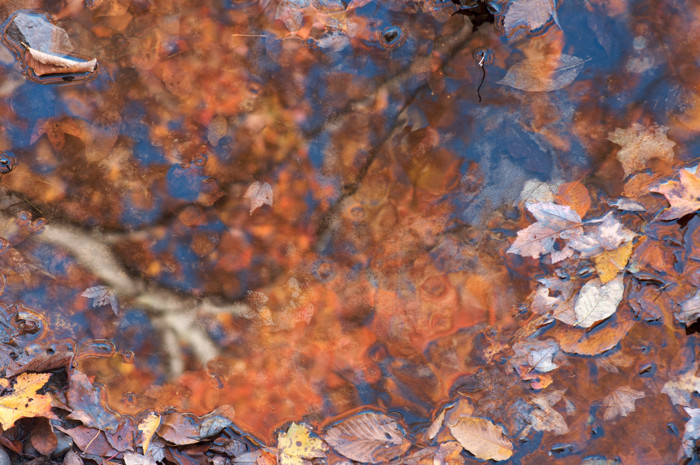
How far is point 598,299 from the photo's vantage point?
5.88ft

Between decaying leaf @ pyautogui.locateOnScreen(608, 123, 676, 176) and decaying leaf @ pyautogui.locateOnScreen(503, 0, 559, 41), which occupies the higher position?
Result: decaying leaf @ pyautogui.locateOnScreen(503, 0, 559, 41)

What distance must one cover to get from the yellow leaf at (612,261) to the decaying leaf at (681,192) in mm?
197

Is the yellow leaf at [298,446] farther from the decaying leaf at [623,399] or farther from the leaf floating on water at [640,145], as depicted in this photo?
the leaf floating on water at [640,145]

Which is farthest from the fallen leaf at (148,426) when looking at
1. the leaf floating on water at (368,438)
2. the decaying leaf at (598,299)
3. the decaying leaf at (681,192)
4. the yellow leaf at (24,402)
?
the decaying leaf at (681,192)

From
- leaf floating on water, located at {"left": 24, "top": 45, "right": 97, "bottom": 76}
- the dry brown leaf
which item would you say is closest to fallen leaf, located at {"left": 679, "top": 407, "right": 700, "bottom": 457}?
the dry brown leaf

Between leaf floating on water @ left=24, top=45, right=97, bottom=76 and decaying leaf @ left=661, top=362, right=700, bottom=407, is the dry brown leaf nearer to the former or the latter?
decaying leaf @ left=661, top=362, right=700, bottom=407

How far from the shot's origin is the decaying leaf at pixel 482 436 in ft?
6.22

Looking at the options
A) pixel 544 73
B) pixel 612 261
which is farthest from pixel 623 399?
pixel 544 73

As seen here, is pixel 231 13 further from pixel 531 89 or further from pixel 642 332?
pixel 642 332

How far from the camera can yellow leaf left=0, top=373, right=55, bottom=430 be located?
1895 millimetres

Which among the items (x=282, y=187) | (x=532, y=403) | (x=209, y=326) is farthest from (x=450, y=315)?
(x=209, y=326)

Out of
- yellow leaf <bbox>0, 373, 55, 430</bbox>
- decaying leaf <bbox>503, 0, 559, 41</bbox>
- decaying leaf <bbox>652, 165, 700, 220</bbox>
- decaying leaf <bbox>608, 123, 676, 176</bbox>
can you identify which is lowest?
yellow leaf <bbox>0, 373, 55, 430</bbox>

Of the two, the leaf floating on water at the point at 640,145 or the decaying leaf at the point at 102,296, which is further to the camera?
the decaying leaf at the point at 102,296

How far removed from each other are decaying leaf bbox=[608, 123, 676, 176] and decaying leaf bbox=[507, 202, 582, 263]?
0.31 metres
